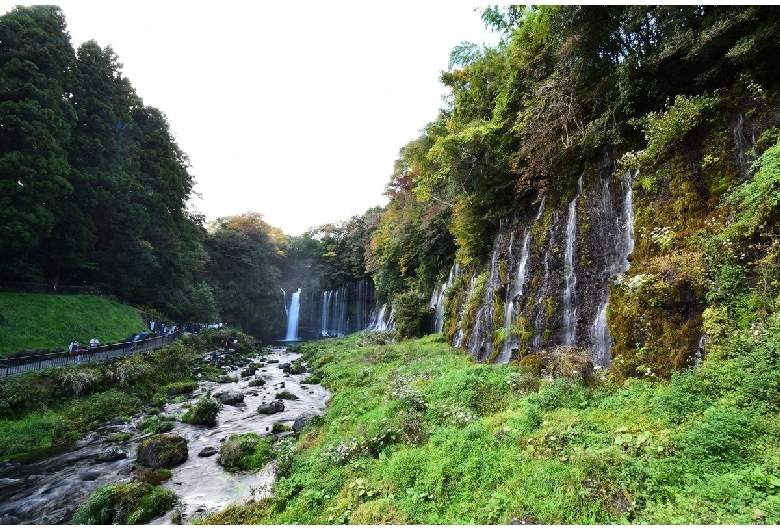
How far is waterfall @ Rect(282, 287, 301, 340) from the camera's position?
53.4 meters

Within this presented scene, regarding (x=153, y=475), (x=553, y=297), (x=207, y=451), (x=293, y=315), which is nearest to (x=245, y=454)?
(x=207, y=451)

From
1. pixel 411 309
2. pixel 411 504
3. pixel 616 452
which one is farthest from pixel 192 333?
pixel 616 452

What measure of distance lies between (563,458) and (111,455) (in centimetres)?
1181

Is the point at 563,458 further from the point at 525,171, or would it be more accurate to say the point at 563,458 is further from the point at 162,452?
the point at 162,452

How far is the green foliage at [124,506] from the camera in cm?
696

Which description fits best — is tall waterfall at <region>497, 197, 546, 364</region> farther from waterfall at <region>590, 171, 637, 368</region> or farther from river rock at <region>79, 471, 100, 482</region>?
river rock at <region>79, 471, 100, 482</region>

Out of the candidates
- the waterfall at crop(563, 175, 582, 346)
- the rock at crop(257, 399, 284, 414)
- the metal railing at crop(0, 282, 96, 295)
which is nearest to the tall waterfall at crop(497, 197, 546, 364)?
the waterfall at crop(563, 175, 582, 346)

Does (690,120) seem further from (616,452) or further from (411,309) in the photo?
(411,309)

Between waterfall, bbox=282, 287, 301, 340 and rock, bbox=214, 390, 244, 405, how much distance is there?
37.6 meters

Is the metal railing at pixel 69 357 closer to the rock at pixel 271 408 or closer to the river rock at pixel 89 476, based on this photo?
the river rock at pixel 89 476

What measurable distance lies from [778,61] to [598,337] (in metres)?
6.58

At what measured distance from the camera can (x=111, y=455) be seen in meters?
9.98

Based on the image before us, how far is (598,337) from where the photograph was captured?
29.1ft

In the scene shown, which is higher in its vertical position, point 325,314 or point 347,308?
point 347,308
